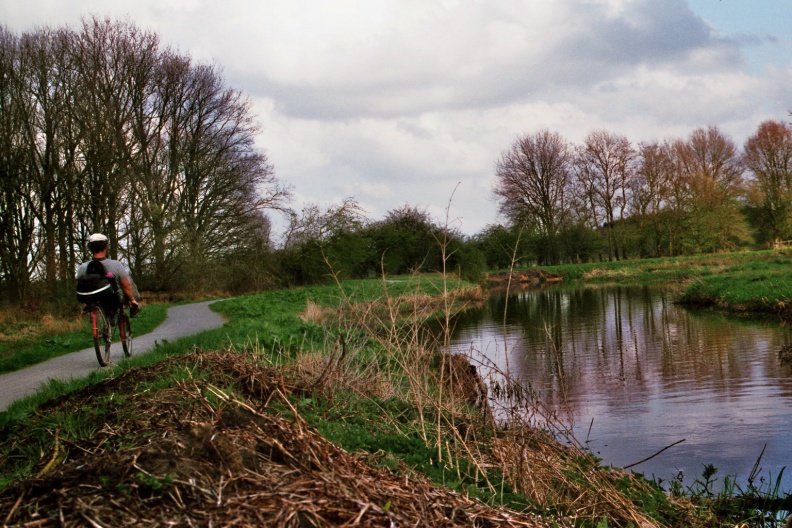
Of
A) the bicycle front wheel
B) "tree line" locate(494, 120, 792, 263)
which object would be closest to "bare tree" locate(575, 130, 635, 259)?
"tree line" locate(494, 120, 792, 263)

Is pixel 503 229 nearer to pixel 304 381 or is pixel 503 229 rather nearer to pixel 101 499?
pixel 304 381

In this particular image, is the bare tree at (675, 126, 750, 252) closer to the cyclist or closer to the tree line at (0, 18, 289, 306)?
the tree line at (0, 18, 289, 306)

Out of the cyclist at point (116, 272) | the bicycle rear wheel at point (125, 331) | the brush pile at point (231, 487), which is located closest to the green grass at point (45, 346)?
the bicycle rear wheel at point (125, 331)

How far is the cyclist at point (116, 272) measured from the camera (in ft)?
30.2

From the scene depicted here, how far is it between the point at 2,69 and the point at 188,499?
88.2ft

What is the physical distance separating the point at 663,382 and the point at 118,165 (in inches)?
899

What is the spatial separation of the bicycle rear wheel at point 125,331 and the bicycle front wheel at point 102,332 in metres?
0.30

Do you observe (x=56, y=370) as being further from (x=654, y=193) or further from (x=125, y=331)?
(x=654, y=193)

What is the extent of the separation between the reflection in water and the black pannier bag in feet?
16.4

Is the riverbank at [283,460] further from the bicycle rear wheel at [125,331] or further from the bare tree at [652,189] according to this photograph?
the bare tree at [652,189]

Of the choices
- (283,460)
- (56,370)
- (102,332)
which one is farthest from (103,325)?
(283,460)

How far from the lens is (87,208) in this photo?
2686 centimetres

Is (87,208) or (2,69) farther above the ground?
(2,69)

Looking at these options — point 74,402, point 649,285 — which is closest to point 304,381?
point 74,402
